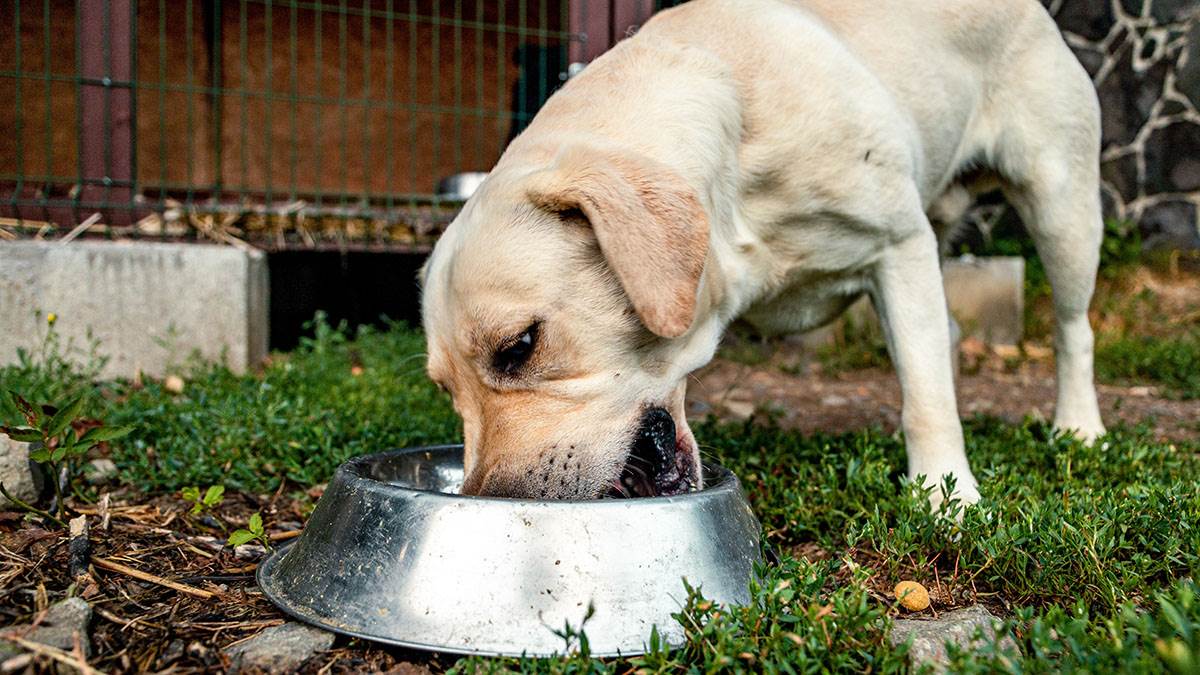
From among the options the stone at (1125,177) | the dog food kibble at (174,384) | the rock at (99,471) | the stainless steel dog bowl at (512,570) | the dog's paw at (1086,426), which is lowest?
the dog food kibble at (174,384)

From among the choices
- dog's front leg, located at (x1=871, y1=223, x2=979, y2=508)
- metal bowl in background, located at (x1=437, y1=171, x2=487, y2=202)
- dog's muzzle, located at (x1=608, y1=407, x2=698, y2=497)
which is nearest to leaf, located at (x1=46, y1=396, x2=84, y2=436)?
dog's muzzle, located at (x1=608, y1=407, x2=698, y2=497)

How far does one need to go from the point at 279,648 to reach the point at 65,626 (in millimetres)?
397

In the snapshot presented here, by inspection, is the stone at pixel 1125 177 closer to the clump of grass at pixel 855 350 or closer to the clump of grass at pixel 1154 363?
the clump of grass at pixel 1154 363

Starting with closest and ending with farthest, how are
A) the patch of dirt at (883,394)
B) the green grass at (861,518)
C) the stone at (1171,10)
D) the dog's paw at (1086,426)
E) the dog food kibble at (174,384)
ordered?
the green grass at (861,518)
the dog's paw at (1086,426)
the dog food kibble at (174,384)
the patch of dirt at (883,394)
the stone at (1171,10)

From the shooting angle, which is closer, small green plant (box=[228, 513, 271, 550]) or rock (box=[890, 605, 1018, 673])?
rock (box=[890, 605, 1018, 673])

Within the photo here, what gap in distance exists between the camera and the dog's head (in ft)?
7.39

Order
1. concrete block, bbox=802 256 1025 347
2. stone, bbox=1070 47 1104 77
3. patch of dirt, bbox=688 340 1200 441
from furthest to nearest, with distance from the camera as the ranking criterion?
stone, bbox=1070 47 1104 77, concrete block, bbox=802 256 1025 347, patch of dirt, bbox=688 340 1200 441

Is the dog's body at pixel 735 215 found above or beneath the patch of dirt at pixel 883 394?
above

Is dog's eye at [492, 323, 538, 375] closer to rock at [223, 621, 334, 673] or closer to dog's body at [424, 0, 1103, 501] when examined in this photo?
dog's body at [424, 0, 1103, 501]

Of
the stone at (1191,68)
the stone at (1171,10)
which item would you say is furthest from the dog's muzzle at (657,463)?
the stone at (1171,10)

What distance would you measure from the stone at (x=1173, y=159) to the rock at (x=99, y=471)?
9.15 m

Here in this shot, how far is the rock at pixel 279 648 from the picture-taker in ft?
6.24

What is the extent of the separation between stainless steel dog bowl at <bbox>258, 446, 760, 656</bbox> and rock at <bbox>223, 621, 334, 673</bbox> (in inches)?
1.3

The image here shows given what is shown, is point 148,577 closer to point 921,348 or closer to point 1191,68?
point 921,348
